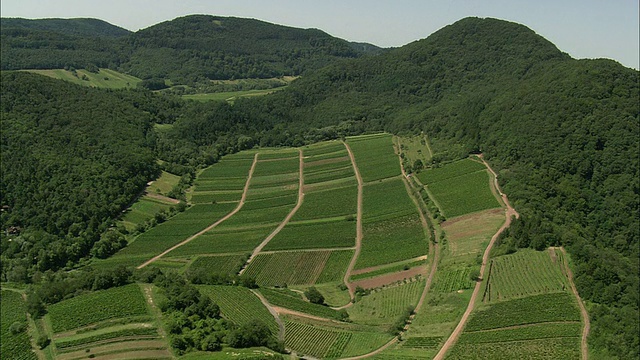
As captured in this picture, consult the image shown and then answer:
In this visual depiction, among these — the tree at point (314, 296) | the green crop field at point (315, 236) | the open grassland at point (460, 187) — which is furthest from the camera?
the open grassland at point (460, 187)

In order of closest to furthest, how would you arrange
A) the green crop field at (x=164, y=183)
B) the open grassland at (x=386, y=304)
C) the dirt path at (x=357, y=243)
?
the open grassland at (x=386, y=304) → the dirt path at (x=357, y=243) → the green crop field at (x=164, y=183)

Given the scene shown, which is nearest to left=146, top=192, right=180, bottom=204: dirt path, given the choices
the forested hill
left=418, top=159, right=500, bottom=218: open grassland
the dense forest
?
the dense forest

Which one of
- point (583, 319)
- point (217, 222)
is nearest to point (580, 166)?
point (583, 319)

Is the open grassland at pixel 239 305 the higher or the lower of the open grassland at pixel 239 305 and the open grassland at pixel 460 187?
the lower

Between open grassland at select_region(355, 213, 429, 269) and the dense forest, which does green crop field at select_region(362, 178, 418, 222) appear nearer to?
open grassland at select_region(355, 213, 429, 269)

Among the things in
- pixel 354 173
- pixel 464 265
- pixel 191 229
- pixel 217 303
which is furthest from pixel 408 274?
pixel 354 173

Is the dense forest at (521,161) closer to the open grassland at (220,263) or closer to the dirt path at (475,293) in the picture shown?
the dirt path at (475,293)

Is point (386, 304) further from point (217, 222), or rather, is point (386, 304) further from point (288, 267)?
point (217, 222)

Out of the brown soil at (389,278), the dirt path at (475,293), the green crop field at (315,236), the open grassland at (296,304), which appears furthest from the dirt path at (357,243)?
the dirt path at (475,293)
